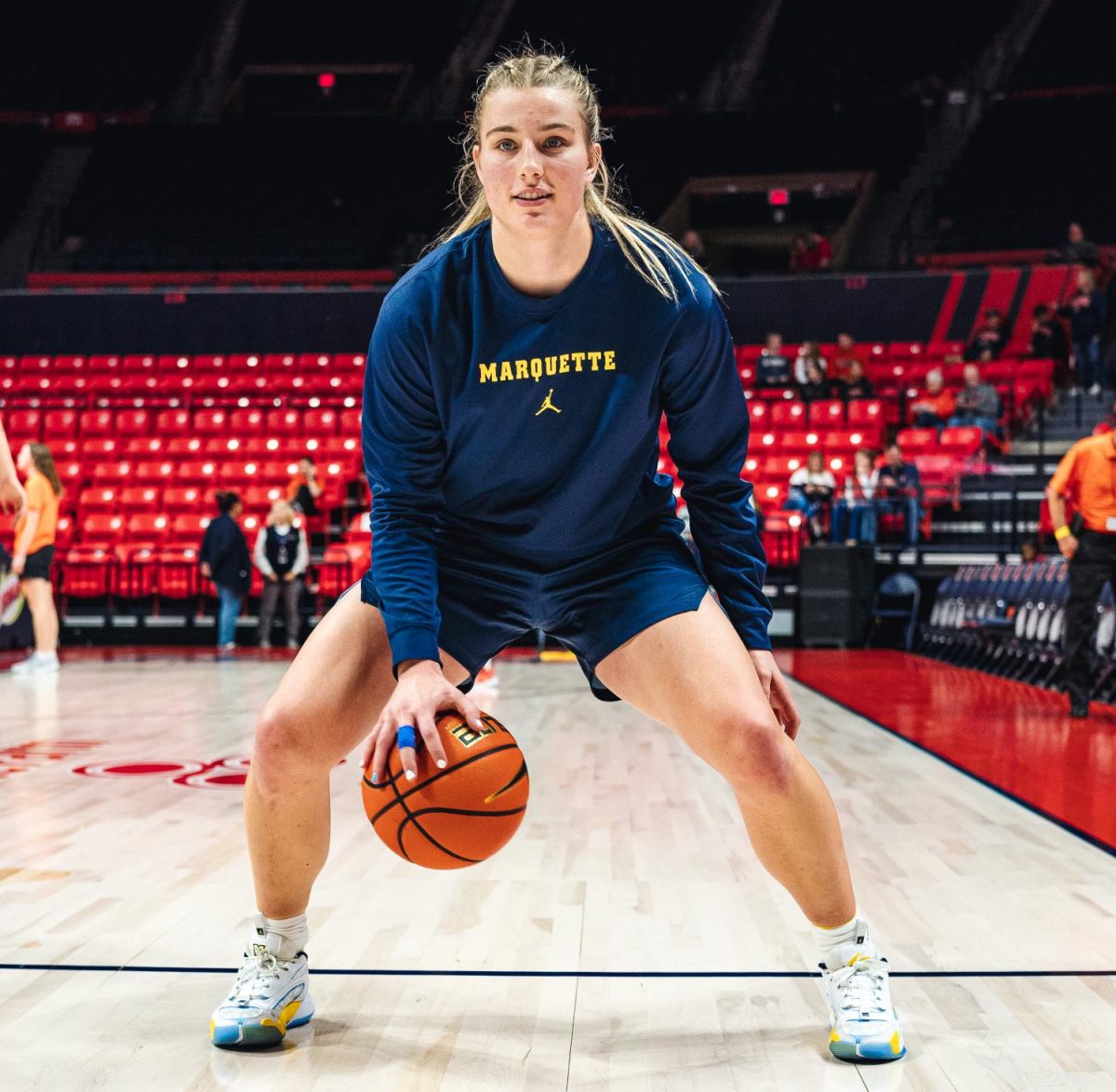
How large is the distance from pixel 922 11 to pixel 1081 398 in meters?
10.7

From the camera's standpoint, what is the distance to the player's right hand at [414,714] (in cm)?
199

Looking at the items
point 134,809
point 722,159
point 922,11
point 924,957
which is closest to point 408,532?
point 924,957

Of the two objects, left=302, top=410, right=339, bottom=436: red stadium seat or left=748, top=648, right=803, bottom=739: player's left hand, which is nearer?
left=748, top=648, right=803, bottom=739: player's left hand

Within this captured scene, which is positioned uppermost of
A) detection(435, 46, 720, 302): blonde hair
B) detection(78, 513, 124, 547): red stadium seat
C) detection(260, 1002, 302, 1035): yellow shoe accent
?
detection(435, 46, 720, 302): blonde hair

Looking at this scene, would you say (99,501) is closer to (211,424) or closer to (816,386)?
(211,424)

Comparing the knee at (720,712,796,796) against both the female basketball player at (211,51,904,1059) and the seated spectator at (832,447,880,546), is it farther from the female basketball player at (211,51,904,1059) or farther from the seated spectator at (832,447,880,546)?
the seated spectator at (832,447,880,546)

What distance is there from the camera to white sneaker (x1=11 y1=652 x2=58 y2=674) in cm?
1002

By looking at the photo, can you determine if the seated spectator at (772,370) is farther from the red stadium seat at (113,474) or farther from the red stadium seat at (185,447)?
the red stadium seat at (113,474)

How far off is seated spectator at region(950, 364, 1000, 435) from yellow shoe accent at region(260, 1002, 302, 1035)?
13051 mm

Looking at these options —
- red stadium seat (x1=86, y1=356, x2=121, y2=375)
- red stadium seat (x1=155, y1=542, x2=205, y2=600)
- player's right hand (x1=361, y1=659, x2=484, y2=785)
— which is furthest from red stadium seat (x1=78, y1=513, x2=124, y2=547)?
player's right hand (x1=361, y1=659, x2=484, y2=785)

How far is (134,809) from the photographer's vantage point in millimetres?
4590

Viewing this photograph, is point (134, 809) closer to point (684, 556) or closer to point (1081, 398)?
point (684, 556)

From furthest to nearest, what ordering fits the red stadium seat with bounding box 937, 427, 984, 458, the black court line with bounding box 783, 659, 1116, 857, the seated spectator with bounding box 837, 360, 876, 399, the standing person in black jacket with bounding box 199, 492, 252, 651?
the seated spectator with bounding box 837, 360, 876, 399, the red stadium seat with bounding box 937, 427, 984, 458, the standing person in black jacket with bounding box 199, 492, 252, 651, the black court line with bounding box 783, 659, 1116, 857

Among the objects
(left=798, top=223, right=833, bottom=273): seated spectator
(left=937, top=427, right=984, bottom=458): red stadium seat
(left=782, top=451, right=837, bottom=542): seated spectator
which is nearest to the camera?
(left=782, top=451, right=837, bottom=542): seated spectator
